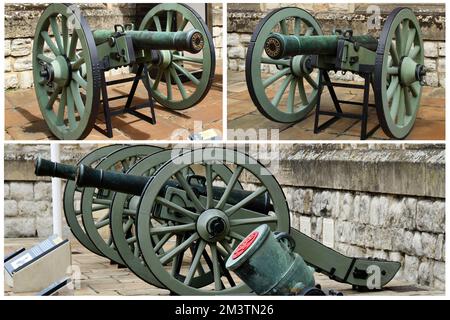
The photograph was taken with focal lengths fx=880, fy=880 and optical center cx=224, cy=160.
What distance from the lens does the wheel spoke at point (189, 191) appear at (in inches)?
191

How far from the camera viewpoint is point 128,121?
22.9 feet

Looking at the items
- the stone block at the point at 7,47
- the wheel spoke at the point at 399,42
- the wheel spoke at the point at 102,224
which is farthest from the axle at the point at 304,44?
the stone block at the point at 7,47

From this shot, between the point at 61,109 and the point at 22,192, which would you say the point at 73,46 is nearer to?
the point at 61,109

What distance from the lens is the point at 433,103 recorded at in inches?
295

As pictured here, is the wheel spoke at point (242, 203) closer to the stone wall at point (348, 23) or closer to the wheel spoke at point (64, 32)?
the wheel spoke at point (64, 32)

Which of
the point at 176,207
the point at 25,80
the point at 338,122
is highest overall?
the point at 25,80

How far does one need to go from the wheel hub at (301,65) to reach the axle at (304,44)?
0.50m

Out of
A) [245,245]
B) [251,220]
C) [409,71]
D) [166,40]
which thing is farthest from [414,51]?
[245,245]

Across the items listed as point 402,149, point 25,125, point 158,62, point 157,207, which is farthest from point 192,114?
point 157,207

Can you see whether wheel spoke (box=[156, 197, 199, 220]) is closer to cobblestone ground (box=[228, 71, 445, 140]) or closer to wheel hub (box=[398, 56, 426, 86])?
cobblestone ground (box=[228, 71, 445, 140])

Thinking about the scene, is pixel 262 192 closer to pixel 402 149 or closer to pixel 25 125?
pixel 402 149

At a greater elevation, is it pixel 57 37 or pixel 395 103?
pixel 57 37

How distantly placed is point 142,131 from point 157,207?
184 centimetres

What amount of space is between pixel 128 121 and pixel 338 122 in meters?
1.65
